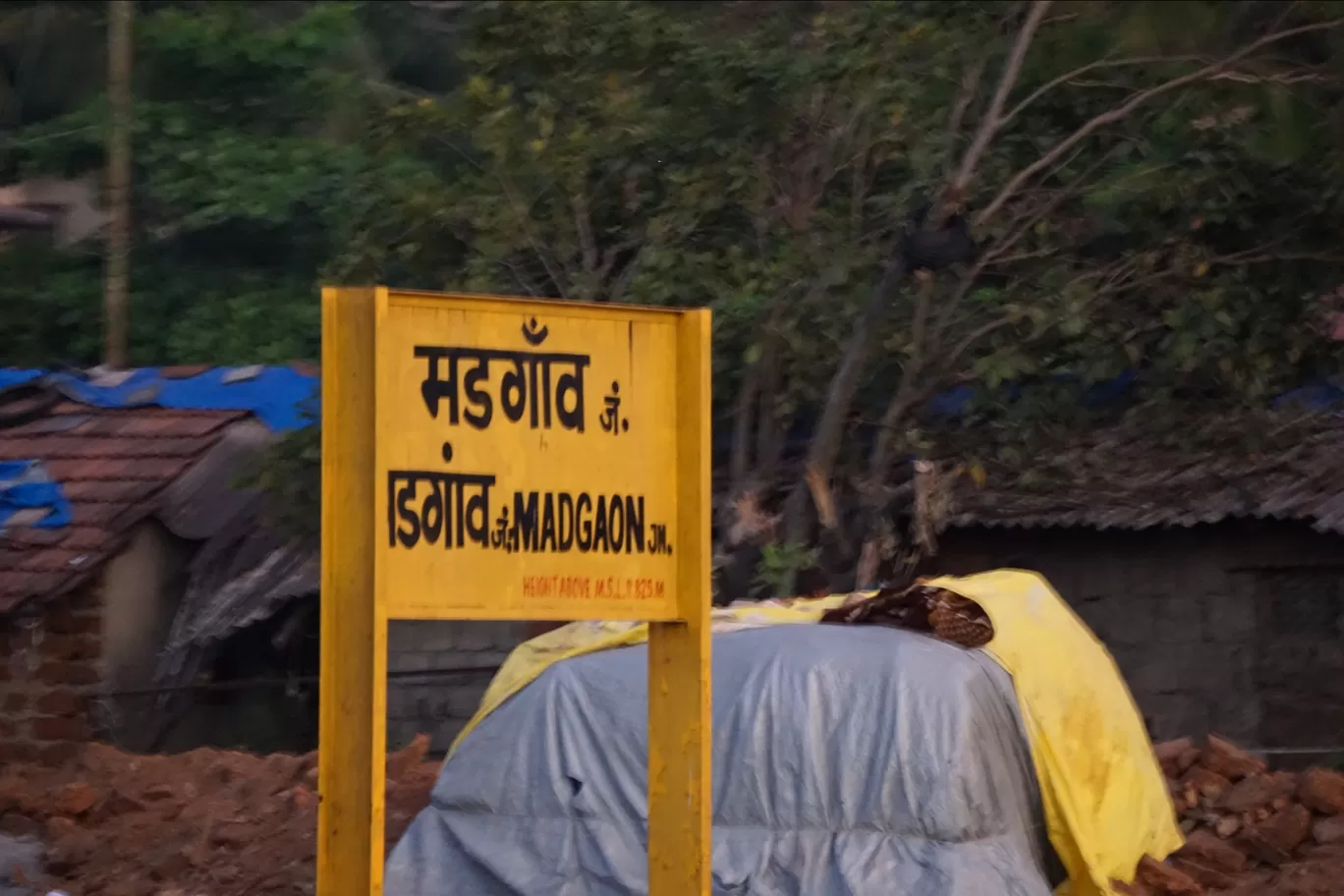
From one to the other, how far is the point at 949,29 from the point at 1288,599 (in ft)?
14.4

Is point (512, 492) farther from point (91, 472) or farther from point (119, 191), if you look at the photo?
point (119, 191)

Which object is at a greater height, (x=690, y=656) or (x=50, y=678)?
(x=690, y=656)

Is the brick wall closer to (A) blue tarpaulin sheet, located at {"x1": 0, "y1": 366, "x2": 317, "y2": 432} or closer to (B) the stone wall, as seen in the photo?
(B) the stone wall

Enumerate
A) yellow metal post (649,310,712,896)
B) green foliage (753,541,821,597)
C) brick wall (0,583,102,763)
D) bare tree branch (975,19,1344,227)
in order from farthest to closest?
1. brick wall (0,583,102,763)
2. bare tree branch (975,19,1344,227)
3. green foliage (753,541,821,597)
4. yellow metal post (649,310,712,896)

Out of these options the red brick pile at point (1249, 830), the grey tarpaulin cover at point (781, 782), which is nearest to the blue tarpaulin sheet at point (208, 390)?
the grey tarpaulin cover at point (781, 782)

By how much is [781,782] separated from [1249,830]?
2.47 m

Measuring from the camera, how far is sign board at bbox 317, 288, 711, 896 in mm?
4129

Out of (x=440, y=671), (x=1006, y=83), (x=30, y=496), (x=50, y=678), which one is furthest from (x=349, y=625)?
(x=30, y=496)

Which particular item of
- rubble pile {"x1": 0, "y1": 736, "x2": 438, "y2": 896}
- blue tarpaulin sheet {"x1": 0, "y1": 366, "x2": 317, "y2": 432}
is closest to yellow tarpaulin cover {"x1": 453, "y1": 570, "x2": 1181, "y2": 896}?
rubble pile {"x1": 0, "y1": 736, "x2": 438, "y2": 896}

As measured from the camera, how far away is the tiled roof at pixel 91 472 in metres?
12.4

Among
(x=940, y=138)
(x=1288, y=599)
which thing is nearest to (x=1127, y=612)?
(x=1288, y=599)

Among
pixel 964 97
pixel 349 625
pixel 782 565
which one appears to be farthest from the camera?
pixel 964 97

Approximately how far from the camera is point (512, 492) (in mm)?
4340

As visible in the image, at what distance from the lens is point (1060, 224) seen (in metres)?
11.9
